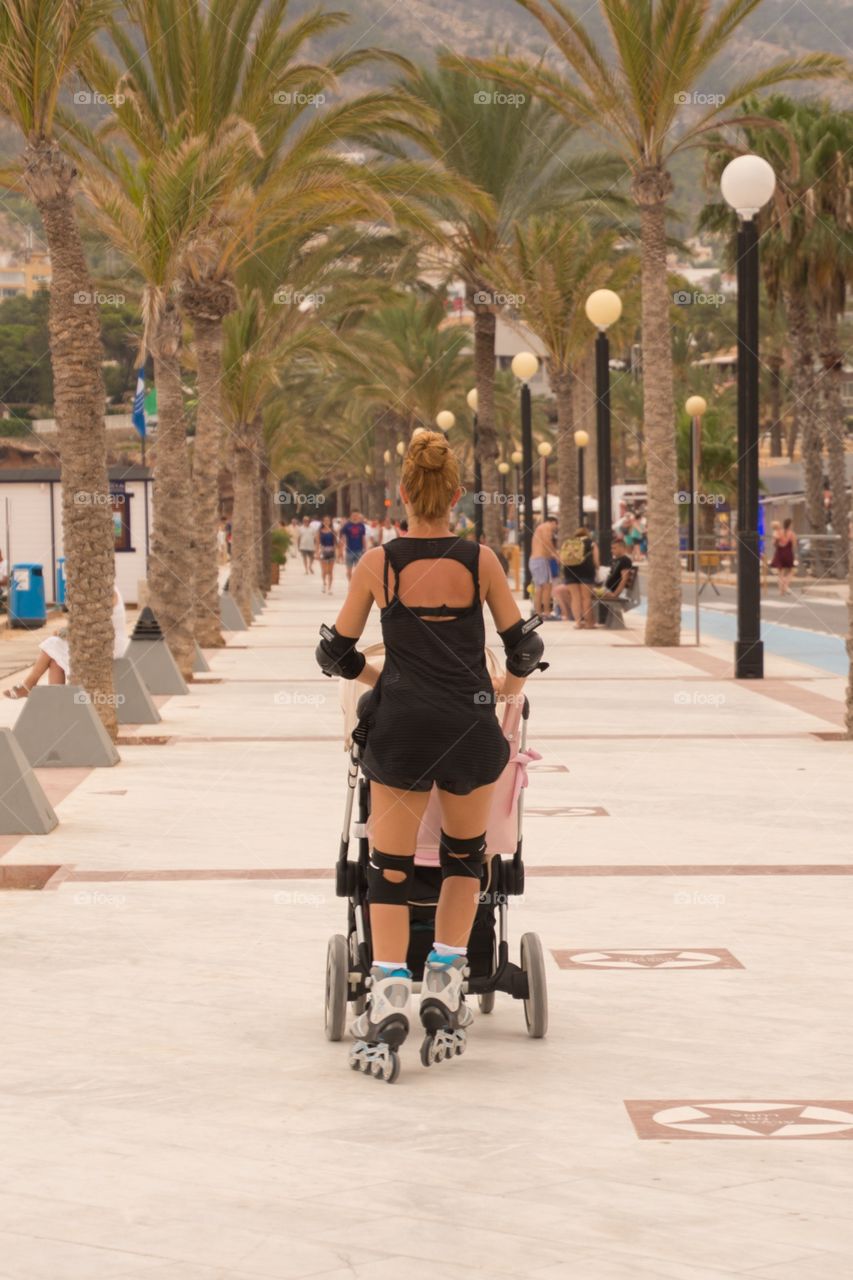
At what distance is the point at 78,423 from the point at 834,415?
36657 millimetres

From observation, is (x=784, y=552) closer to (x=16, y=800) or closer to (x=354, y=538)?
(x=354, y=538)

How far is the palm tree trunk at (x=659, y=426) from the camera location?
24.0 meters

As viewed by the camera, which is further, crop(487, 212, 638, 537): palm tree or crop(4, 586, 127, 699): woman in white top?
crop(487, 212, 638, 537): palm tree

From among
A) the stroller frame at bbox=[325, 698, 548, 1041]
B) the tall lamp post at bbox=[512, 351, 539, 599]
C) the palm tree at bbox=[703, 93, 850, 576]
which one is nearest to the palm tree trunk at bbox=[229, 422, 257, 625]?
the tall lamp post at bbox=[512, 351, 539, 599]

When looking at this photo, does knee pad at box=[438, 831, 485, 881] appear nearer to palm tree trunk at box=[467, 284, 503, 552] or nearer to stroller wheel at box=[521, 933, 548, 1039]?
stroller wheel at box=[521, 933, 548, 1039]

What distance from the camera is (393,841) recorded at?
5.48 m

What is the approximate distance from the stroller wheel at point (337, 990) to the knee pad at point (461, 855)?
432 millimetres

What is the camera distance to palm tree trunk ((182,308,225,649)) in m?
25.0

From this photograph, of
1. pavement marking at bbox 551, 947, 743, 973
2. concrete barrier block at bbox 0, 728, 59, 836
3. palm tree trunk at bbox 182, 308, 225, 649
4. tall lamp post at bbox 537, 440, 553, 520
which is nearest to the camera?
pavement marking at bbox 551, 947, 743, 973

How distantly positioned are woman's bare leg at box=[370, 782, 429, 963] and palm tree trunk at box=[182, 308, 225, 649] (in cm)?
1910

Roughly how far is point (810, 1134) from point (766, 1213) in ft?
2.10

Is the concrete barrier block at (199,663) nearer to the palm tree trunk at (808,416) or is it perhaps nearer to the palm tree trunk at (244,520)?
the palm tree trunk at (244,520)

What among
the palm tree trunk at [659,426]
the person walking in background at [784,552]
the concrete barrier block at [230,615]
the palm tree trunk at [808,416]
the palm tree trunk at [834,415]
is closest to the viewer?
the palm tree trunk at [659,426]

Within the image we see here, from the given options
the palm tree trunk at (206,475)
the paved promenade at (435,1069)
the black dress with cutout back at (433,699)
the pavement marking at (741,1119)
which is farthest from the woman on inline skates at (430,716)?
the palm tree trunk at (206,475)
